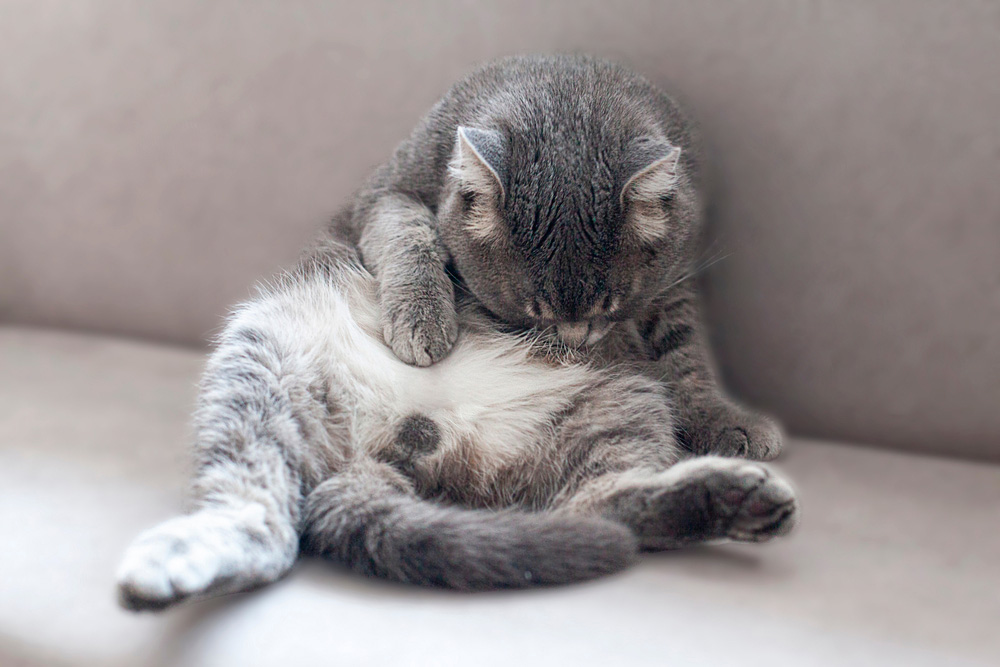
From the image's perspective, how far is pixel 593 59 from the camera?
1.33 m

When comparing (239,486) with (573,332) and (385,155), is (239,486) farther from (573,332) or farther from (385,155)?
(385,155)

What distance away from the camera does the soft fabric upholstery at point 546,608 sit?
0.81 meters

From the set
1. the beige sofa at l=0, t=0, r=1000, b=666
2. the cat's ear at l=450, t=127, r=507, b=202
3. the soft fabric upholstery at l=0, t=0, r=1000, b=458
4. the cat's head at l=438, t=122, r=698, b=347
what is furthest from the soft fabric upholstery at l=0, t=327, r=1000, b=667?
the cat's ear at l=450, t=127, r=507, b=202

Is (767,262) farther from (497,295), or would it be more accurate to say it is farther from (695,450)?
(497,295)

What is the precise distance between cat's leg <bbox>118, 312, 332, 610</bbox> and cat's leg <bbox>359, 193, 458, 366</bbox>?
0.17 metres

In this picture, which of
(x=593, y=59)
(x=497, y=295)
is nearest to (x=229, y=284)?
(x=497, y=295)

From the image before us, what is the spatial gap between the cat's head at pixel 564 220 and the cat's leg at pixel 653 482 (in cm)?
14

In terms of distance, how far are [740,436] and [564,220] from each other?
1.39 feet

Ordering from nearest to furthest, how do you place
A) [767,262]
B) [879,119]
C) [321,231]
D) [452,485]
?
[452,485] → [879,119] → [767,262] → [321,231]

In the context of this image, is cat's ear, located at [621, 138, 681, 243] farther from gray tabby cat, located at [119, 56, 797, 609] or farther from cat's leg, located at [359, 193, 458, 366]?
cat's leg, located at [359, 193, 458, 366]

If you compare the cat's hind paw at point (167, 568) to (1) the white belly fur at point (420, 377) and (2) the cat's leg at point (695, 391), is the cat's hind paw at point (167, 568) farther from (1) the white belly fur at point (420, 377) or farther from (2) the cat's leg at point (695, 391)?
(2) the cat's leg at point (695, 391)

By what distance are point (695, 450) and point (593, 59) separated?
68cm

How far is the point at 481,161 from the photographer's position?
3.67 feet

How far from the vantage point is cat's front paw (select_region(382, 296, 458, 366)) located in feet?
3.85
